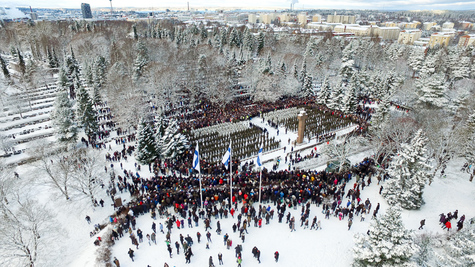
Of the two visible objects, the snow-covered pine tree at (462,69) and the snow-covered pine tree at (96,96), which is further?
the snow-covered pine tree at (462,69)

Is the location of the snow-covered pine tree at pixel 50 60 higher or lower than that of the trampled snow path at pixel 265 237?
higher

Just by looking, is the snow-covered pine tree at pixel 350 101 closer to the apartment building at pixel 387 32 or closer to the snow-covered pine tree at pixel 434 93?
the snow-covered pine tree at pixel 434 93

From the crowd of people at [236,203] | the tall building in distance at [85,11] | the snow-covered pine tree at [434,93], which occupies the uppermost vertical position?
the tall building in distance at [85,11]

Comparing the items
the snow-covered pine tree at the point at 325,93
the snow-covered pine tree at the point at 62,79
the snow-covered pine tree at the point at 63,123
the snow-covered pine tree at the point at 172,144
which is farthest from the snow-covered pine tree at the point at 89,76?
the snow-covered pine tree at the point at 325,93

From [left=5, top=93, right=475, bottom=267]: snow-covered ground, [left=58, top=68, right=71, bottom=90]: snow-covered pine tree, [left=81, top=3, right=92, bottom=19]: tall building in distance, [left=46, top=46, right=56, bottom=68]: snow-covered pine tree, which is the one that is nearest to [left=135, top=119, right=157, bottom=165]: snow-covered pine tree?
[left=5, top=93, right=475, bottom=267]: snow-covered ground

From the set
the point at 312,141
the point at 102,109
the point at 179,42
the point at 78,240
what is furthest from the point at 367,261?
the point at 179,42

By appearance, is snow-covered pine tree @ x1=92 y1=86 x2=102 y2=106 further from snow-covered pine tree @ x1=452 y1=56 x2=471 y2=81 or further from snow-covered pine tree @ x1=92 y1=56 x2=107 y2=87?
snow-covered pine tree @ x1=452 y1=56 x2=471 y2=81

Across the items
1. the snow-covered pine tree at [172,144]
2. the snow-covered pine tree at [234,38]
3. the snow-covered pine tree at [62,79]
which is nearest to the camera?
the snow-covered pine tree at [172,144]

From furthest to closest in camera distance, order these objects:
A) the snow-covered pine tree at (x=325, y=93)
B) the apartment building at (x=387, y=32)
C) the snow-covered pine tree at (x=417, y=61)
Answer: the apartment building at (x=387, y=32), the snow-covered pine tree at (x=417, y=61), the snow-covered pine tree at (x=325, y=93)

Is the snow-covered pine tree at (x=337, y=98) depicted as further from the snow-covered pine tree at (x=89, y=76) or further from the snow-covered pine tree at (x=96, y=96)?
the snow-covered pine tree at (x=89, y=76)
